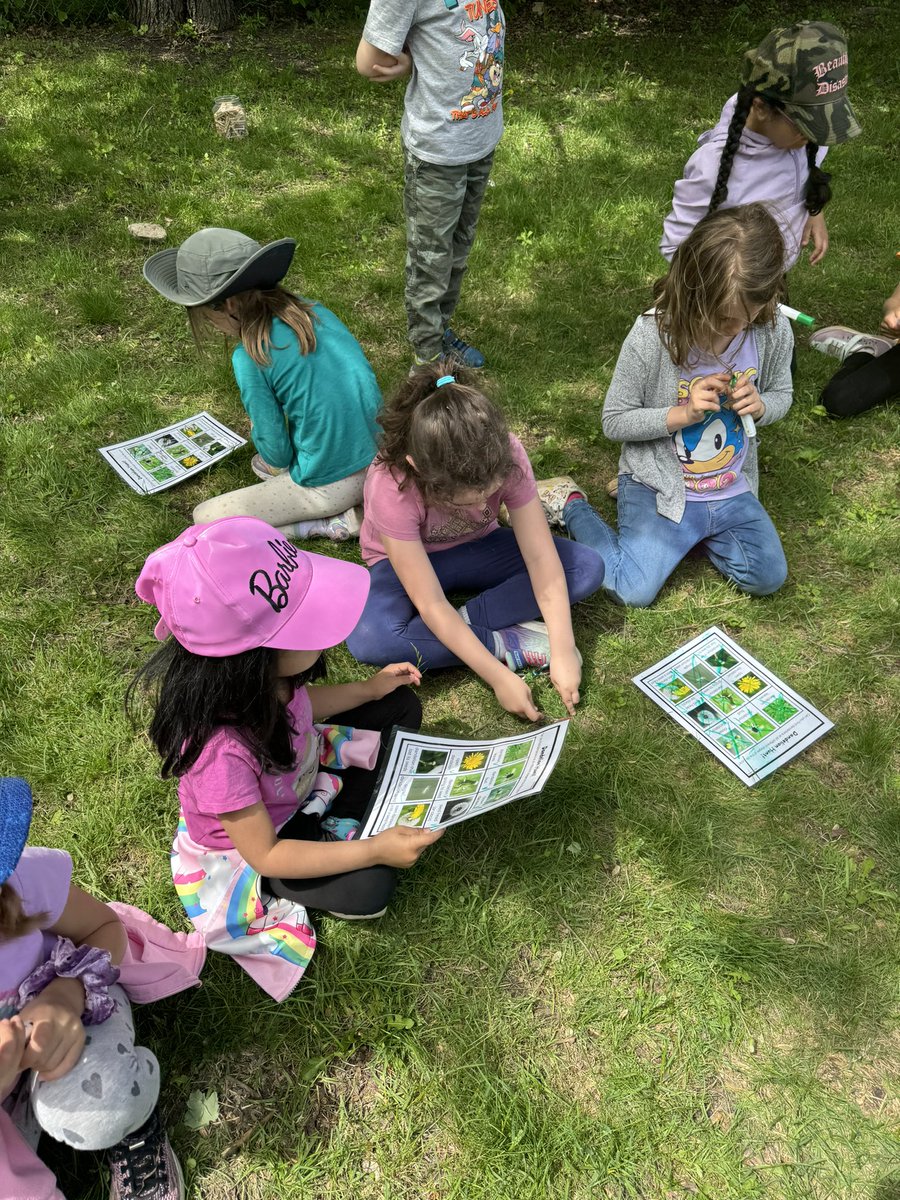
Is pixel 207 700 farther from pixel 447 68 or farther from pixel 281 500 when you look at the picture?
pixel 447 68

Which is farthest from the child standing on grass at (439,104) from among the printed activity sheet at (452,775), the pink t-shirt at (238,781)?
the pink t-shirt at (238,781)

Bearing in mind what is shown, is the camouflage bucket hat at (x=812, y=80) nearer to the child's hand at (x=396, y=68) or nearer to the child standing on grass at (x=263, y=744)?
the child's hand at (x=396, y=68)

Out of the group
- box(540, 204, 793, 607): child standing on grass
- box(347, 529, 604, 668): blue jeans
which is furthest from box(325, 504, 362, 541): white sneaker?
box(540, 204, 793, 607): child standing on grass

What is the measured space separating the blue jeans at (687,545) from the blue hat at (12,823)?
2065mm

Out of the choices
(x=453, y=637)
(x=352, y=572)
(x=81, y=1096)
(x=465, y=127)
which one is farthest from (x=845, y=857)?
(x=465, y=127)

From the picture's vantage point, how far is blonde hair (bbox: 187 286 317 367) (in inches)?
106

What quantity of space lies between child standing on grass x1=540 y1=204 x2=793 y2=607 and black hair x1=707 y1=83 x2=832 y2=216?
60 cm

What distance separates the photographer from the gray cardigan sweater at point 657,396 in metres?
2.75

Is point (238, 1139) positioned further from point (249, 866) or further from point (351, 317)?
point (351, 317)

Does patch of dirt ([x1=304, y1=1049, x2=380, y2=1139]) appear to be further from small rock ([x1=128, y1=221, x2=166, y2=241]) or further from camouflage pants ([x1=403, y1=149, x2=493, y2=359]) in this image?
small rock ([x1=128, y1=221, x2=166, y2=241])

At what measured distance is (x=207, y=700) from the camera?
5.40 feet

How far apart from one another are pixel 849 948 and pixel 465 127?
10.2 feet

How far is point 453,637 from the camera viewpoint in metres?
2.48

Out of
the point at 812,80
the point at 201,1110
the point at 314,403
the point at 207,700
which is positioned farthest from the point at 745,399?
the point at 201,1110
